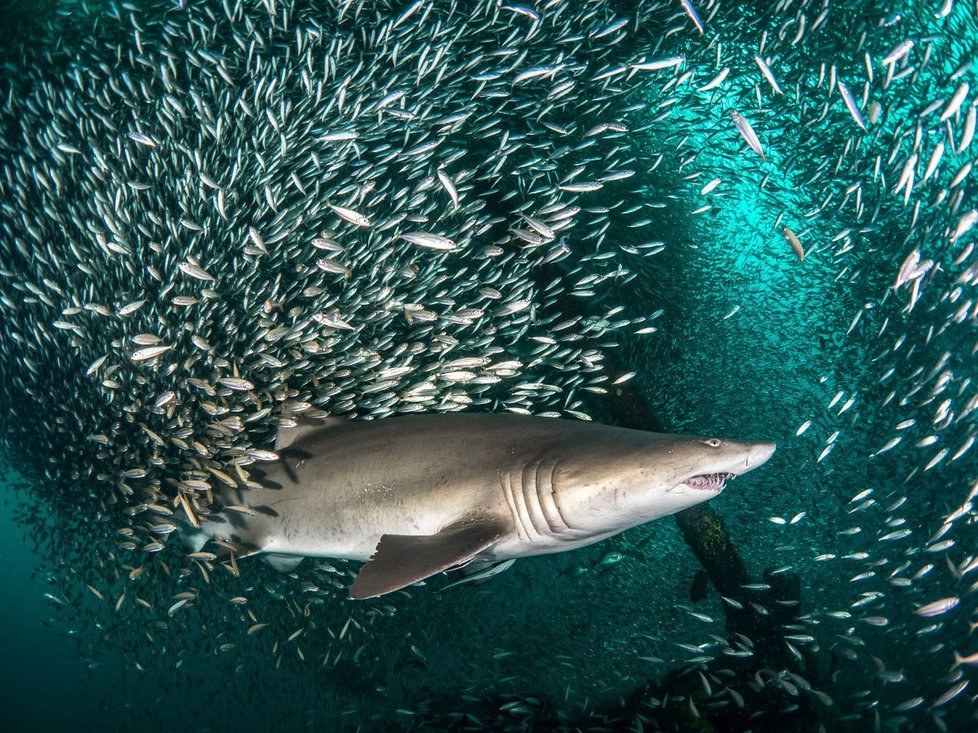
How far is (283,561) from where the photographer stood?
4.82 meters

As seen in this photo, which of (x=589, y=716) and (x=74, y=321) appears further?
(x=589, y=716)

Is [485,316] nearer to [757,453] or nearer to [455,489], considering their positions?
[455,489]

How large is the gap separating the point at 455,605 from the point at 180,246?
1068 cm

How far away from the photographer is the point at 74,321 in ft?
16.4

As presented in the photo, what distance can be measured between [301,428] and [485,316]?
230 centimetres

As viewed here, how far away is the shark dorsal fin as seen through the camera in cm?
440

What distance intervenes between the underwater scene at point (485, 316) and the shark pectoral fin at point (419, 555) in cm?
4

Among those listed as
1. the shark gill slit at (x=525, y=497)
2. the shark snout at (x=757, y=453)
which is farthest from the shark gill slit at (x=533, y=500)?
the shark snout at (x=757, y=453)

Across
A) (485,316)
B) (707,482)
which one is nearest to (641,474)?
(707,482)

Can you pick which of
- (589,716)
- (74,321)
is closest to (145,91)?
(74,321)

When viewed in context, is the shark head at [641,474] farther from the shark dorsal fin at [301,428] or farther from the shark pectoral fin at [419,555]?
the shark dorsal fin at [301,428]

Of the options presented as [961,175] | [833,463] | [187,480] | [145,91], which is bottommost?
[833,463]

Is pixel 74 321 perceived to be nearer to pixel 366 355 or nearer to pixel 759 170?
pixel 366 355

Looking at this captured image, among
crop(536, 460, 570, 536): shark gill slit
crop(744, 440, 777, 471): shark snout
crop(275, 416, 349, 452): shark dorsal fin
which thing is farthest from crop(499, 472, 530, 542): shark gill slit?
crop(275, 416, 349, 452): shark dorsal fin
